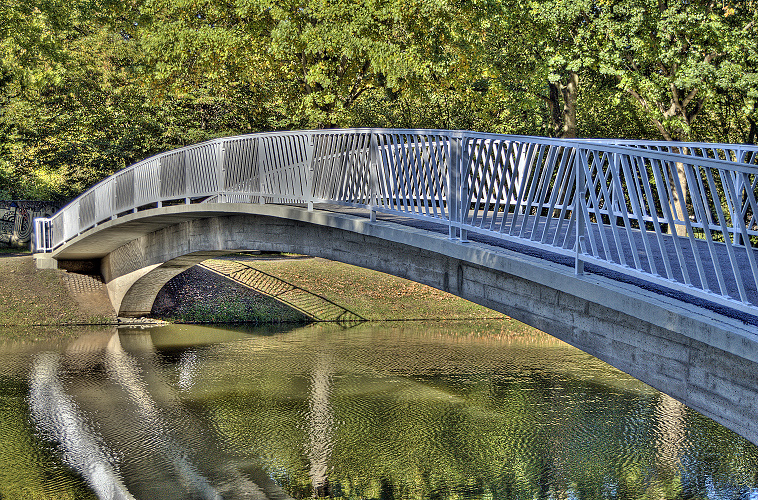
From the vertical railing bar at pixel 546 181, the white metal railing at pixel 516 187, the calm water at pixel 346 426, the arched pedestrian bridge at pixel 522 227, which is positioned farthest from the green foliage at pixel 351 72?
the vertical railing bar at pixel 546 181

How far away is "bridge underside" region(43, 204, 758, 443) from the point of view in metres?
5.47

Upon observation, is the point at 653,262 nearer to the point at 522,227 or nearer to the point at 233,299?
the point at 522,227

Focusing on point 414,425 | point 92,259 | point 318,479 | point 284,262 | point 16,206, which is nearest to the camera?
point 318,479

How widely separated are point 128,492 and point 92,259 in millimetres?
14412

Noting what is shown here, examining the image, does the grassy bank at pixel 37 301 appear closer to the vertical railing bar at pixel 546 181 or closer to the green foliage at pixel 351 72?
the green foliage at pixel 351 72

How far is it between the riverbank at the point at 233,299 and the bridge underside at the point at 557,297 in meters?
6.32

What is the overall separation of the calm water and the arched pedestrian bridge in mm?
2564

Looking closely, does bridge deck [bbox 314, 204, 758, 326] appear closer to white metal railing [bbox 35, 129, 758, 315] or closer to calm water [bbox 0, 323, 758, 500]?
white metal railing [bbox 35, 129, 758, 315]

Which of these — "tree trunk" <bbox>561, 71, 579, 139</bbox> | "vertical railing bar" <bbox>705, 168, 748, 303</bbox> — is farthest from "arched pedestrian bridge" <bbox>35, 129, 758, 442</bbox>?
"tree trunk" <bbox>561, 71, 579, 139</bbox>

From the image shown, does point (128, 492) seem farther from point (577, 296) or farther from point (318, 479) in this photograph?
point (577, 296)

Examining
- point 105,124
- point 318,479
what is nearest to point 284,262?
point 105,124

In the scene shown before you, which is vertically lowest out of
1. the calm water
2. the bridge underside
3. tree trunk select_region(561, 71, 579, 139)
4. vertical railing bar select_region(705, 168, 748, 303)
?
the calm water

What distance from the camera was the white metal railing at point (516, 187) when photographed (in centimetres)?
572

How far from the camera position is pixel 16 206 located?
94.2ft
